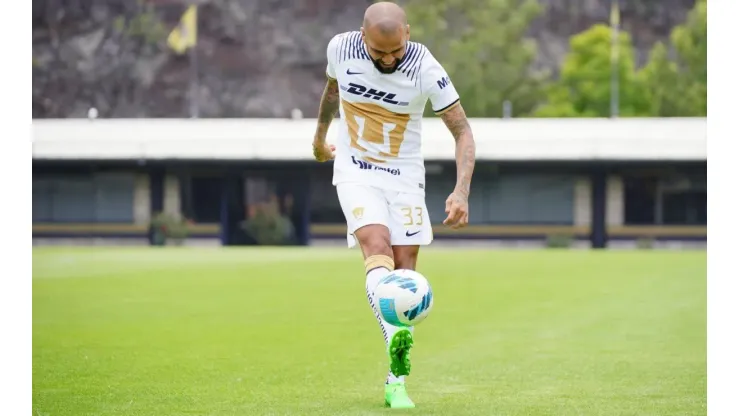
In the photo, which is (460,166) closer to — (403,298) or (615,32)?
(403,298)

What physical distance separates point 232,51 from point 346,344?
51.9 m

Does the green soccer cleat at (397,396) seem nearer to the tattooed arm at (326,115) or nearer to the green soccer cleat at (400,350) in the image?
the green soccer cleat at (400,350)

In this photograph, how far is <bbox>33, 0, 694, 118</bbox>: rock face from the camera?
180ft

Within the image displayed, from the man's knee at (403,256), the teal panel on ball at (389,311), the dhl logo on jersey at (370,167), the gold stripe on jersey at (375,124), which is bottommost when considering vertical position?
the teal panel on ball at (389,311)

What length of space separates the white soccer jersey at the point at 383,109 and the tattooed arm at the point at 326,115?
121mm

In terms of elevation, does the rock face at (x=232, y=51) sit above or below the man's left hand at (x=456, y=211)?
above

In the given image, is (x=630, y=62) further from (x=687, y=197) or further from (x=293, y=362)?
(x=293, y=362)

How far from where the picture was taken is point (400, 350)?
23.9 ft

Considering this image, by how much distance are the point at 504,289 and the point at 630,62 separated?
44.0 meters

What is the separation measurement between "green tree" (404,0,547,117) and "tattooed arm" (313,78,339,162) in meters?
49.8

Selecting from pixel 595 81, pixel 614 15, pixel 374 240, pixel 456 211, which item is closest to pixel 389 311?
pixel 374 240

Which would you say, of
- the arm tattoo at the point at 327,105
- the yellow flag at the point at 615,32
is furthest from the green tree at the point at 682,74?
the arm tattoo at the point at 327,105

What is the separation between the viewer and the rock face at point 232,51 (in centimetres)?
5484
